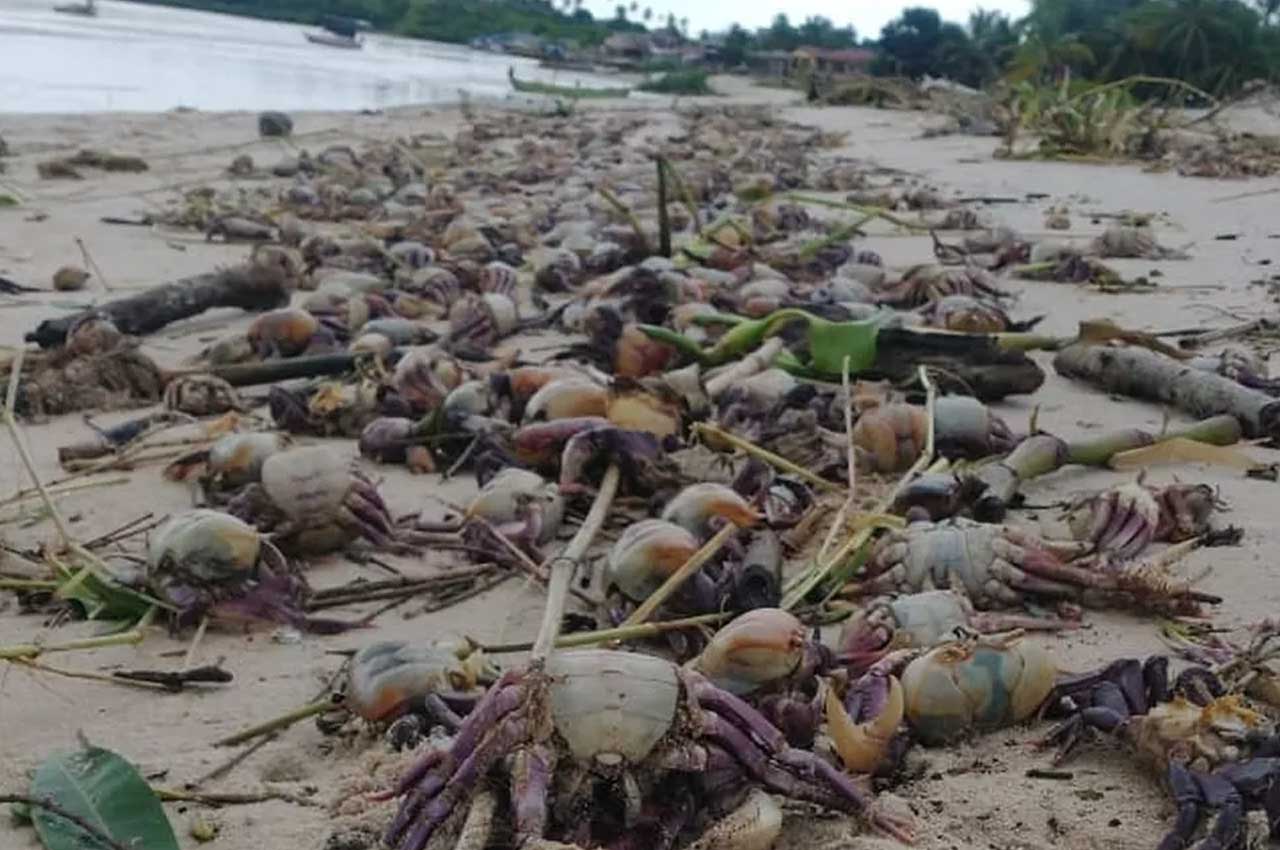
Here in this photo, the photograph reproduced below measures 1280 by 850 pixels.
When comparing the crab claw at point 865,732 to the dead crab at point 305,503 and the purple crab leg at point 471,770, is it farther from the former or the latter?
the dead crab at point 305,503

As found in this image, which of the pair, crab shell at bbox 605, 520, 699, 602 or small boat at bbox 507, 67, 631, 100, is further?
small boat at bbox 507, 67, 631, 100

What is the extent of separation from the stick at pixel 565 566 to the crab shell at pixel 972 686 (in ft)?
1.46

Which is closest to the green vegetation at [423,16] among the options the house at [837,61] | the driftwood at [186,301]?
the house at [837,61]

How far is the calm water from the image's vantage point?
17234mm

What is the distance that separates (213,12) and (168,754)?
59222 millimetres

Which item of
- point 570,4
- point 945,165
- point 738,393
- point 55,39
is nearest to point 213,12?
point 570,4

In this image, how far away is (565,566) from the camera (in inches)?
77.9

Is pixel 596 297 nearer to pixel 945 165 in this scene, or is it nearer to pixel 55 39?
pixel 945 165

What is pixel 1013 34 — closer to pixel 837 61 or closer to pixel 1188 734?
pixel 837 61

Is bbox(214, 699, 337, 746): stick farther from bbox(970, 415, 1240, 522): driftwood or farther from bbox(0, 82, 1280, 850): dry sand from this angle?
bbox(970, 415, 1240, 522): driftwood

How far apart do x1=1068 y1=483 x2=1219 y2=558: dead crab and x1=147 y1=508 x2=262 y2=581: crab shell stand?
1.40 meters

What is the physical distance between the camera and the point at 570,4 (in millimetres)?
76688

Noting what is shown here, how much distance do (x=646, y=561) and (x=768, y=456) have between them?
709 mm

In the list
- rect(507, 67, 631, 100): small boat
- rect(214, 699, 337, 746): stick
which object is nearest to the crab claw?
rect(214, 699, 337, 746): stick
